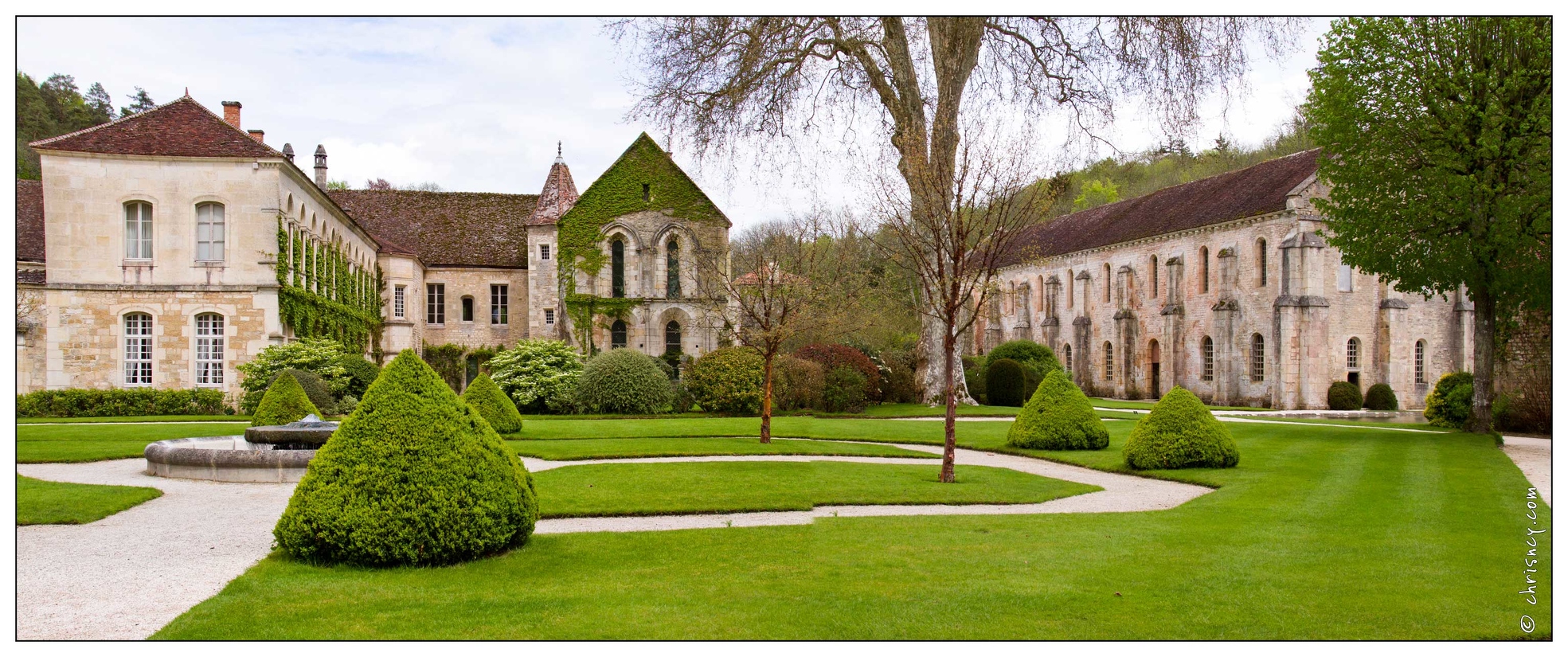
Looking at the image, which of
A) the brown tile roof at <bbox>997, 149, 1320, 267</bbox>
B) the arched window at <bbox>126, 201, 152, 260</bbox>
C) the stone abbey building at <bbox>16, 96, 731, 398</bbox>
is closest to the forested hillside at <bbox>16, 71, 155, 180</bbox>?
the stone abbey building at <bbox>16, 96, 731, 398</bbox>

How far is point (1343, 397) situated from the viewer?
126 ft

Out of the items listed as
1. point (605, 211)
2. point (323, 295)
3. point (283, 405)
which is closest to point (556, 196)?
point (605, 211)

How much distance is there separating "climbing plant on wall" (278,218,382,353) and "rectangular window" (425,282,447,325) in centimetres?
222

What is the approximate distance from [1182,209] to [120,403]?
41.6 m

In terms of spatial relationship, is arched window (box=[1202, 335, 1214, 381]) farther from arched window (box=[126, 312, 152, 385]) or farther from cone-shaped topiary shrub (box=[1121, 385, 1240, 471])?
arched window (box=[126, 312, 152, 385])

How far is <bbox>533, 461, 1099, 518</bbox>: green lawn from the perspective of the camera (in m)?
11.0

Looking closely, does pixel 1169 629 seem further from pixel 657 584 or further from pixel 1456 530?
pixel 1456 530

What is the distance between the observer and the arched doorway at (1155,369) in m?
47.2

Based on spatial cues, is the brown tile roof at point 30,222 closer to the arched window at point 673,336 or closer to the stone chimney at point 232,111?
the stone chimney at point 232,111

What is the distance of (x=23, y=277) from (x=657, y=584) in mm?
32269

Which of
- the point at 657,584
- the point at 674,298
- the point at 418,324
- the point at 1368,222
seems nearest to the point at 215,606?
the point at 657,584

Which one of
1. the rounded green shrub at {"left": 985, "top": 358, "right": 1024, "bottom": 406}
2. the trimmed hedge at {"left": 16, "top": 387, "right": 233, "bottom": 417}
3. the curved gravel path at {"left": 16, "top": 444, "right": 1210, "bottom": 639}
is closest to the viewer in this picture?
the curved gravel path at {"left": 16, "top": 444, "right": 1210, "bottom": 639}

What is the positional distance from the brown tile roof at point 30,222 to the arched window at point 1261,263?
142 ft

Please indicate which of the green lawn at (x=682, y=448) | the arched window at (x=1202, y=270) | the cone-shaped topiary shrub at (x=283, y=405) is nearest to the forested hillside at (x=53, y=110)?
the cone-shaped topiary shrub at (x=283, y=405)
